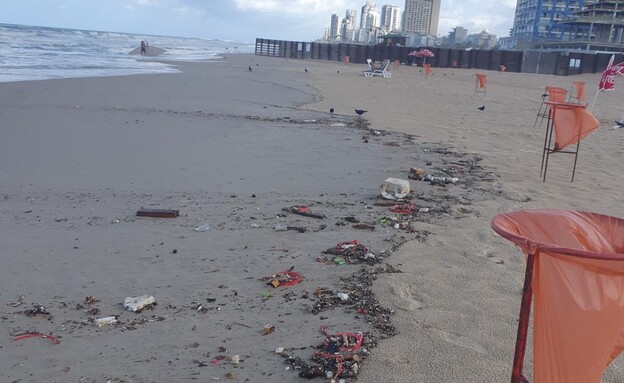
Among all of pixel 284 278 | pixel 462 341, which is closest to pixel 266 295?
pixel 284 278

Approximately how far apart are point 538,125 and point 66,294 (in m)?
11.7

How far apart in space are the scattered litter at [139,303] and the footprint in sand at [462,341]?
174cm

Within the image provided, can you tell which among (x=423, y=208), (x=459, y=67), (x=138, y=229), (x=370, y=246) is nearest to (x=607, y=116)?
(x=423, y=208)

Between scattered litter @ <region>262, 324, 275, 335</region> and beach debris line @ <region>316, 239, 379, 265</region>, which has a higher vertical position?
beach debris line @ <region>316, 239, 379, 265</region>

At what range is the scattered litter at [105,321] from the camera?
3256 millimetres

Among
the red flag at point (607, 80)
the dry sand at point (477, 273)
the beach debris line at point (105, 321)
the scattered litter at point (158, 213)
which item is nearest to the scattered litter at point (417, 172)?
the dry sand at point (477, 273)

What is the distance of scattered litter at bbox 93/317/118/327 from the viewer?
3256 mm

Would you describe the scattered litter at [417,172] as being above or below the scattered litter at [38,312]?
above

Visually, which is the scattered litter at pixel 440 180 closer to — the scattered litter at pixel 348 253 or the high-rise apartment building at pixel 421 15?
the scattered litter at pixel 348 253

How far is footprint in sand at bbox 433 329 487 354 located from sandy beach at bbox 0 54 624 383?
13 millimetres

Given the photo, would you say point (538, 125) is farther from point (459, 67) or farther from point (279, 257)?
point (459, 67)

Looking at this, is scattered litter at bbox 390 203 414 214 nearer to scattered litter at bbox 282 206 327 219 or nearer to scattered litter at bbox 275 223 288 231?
scattered litter at bbox 282 206 327 219

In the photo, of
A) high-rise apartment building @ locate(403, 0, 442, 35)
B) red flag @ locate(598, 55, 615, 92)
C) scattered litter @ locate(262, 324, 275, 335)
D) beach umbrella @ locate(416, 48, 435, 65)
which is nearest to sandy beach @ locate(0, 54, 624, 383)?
scattered litter @ locate(262, 324, 275, 335)

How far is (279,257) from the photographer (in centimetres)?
437
